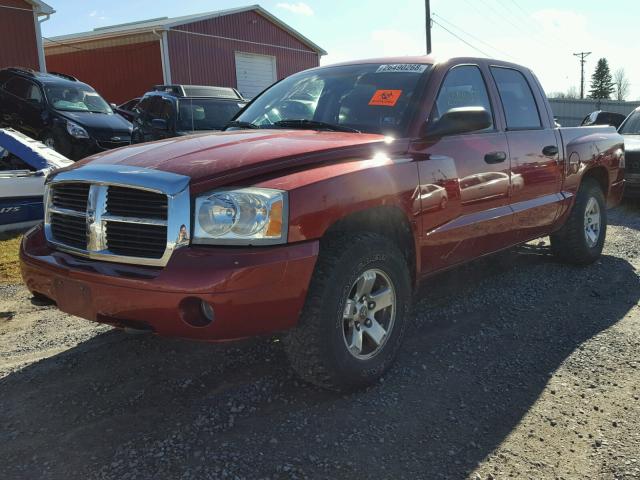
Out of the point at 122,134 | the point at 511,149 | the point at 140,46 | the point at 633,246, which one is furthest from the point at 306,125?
the point at 140,46

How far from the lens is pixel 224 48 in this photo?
80.4ft

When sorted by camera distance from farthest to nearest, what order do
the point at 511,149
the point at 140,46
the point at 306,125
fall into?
the point at 140,46, the point at 511,149, the point at 306,125

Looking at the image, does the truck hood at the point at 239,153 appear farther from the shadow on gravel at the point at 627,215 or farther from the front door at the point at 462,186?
the shadow on gravel at the point at 627,215

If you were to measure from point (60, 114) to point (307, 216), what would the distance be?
10846mm

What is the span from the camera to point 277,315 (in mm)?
2684

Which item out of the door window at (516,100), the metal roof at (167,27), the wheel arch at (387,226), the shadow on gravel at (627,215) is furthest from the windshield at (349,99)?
the metal roof at (167,27)

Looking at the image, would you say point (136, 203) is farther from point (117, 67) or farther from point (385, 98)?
point (117, 67)

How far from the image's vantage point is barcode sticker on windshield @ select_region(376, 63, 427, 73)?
12.7 ft

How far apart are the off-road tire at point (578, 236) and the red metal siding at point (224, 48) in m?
19.6

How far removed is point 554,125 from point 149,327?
160 inches

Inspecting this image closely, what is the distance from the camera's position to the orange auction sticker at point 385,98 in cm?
373

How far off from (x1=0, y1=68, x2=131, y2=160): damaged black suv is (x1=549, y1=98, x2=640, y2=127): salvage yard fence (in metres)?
22.4

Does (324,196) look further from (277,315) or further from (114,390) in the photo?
(114,390)

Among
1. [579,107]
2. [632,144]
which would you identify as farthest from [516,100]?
[579,107]
